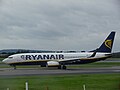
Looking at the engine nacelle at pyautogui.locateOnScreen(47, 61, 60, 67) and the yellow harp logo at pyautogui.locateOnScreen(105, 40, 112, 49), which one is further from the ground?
the yellow harp logo at pyautogui.locateOnScreen(105, 40, 112, 49)

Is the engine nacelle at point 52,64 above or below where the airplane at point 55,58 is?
below

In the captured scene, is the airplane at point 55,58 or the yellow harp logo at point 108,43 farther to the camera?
the yellow harp logo at point 108,43

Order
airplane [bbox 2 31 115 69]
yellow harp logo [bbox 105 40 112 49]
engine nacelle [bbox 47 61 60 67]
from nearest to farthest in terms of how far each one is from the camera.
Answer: engine nacelle [bbox 47 61 60 67] → airplane [bbox 2 31 115 69] → yellow harp logo [bbox 105 40 112 49]

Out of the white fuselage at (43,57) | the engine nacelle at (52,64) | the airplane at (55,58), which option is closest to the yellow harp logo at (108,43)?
the airplane at (55,58)

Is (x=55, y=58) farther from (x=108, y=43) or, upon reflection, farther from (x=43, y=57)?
(x=108, y=43)

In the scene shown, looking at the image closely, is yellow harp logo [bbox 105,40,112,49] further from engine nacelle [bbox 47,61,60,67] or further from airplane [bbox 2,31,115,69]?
engine nacelle [bbox 47,61,60,67]

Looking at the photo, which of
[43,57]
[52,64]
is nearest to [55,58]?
[43,57]

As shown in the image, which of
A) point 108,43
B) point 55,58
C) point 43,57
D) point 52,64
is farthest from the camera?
point 108,43

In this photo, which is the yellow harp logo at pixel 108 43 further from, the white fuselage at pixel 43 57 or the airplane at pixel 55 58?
the white fuselage at pixel 43 57

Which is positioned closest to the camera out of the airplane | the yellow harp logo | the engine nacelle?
the engine nacelle

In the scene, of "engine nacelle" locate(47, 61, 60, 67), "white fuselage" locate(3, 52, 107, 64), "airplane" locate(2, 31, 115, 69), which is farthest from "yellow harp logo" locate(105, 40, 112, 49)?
"engine nacelle" locate(47, 61, 60, 67)

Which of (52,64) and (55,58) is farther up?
(55,58)

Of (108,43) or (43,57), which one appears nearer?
(43,57)

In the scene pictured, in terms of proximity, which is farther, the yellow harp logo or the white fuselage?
the yellow harp logo
